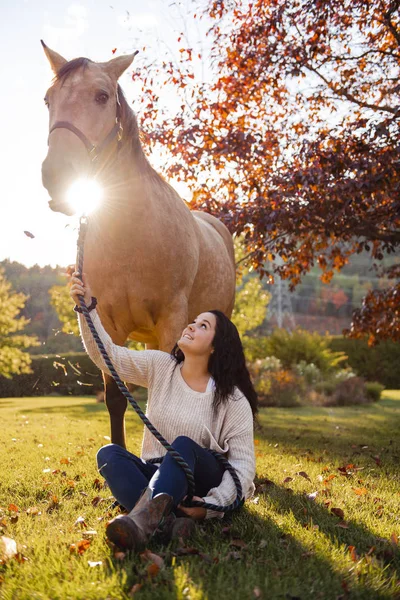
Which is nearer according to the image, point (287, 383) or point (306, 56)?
point (306, 56)

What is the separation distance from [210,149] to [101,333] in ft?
18.1

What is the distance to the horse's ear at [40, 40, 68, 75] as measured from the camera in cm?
361

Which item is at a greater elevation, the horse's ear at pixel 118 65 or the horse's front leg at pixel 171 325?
the horse's ear at pixel 118 65

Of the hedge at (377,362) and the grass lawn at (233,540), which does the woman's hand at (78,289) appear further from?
the hedge at (377,362)

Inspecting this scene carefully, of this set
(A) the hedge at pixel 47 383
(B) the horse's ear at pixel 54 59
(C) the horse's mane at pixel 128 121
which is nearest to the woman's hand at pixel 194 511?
(C) the horse's mane at pixel 128 121

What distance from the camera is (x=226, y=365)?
3.12m

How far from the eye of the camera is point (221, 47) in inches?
327

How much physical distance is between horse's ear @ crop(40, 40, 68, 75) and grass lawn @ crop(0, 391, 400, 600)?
272cm

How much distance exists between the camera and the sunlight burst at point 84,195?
3.07 metres

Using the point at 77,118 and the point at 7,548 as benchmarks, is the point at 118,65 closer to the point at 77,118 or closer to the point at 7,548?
the point at 77,118

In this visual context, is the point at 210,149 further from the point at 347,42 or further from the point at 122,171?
the point at 122,171

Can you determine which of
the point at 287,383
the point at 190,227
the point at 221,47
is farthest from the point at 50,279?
the point at 190,227

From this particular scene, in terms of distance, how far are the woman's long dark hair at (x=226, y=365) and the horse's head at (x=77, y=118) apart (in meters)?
1.10

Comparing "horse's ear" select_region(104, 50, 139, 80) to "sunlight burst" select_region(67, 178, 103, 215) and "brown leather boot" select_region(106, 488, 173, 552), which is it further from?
"brown leather boot" select_region(106, 488, 173, 552)
